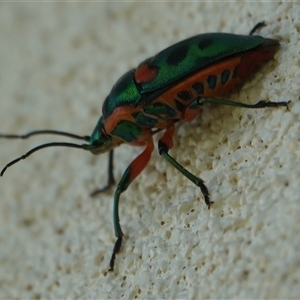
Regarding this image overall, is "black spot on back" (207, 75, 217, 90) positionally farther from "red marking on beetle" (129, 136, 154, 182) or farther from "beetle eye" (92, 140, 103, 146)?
"beetle eye" (92, 140, 103, 146)

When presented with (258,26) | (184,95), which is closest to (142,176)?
(184,95)

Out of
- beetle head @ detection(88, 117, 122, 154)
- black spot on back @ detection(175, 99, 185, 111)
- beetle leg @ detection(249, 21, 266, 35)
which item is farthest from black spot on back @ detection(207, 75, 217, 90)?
beetle head @ detection(88, 117, 122, 154)

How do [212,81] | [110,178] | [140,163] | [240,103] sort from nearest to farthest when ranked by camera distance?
[240,103], [212,81], [140,163], [110,178]

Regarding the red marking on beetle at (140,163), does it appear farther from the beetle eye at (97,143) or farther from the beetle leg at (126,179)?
the beetle eye at (97,143)

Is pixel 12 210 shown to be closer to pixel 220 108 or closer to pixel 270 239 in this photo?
pixel 220 108

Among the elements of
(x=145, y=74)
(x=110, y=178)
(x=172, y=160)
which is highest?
(x=145, y=74)

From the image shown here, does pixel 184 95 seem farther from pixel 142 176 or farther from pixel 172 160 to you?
pixel 142 176

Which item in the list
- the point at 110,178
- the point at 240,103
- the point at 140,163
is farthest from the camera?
the point at 110,178
